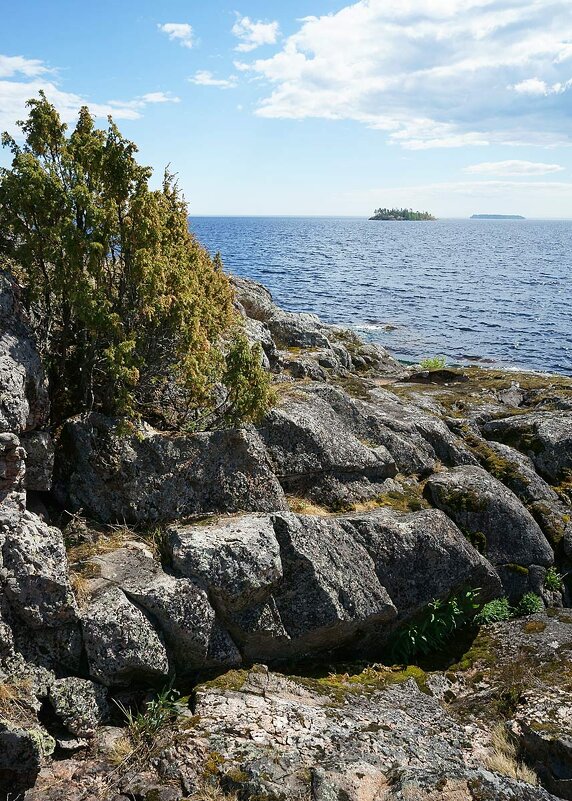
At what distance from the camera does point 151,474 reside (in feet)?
34.5

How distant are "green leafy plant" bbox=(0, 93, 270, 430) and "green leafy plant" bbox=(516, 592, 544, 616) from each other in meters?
7.14

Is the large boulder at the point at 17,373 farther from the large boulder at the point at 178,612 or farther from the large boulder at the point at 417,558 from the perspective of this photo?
the large boulder at the point at 417,558

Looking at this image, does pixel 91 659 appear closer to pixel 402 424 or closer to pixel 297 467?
pixel 297 467

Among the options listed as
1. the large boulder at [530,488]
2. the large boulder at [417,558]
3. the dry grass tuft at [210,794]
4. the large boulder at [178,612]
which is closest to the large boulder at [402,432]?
the large boulder at [530,488]

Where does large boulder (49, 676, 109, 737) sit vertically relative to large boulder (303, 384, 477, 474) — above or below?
below

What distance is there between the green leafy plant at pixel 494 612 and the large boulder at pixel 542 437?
5723mm

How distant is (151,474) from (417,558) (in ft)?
17.7

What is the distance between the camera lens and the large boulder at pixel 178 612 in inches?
340

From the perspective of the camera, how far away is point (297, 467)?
12.8m

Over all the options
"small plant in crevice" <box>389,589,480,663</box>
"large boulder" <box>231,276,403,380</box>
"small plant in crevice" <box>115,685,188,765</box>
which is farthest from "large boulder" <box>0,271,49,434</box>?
"large boulder" <box>231,276,403,380</box>

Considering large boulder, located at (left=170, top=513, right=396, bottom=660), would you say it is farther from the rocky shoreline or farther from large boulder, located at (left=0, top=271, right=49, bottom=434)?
large boulder, located at (left=0, top=271, right=49, bottom=434)

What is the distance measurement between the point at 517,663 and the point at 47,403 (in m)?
9.42

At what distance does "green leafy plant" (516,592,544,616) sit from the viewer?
12875 millimetres

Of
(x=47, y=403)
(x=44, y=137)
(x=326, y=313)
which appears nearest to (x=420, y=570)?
(x=47, y=403)
